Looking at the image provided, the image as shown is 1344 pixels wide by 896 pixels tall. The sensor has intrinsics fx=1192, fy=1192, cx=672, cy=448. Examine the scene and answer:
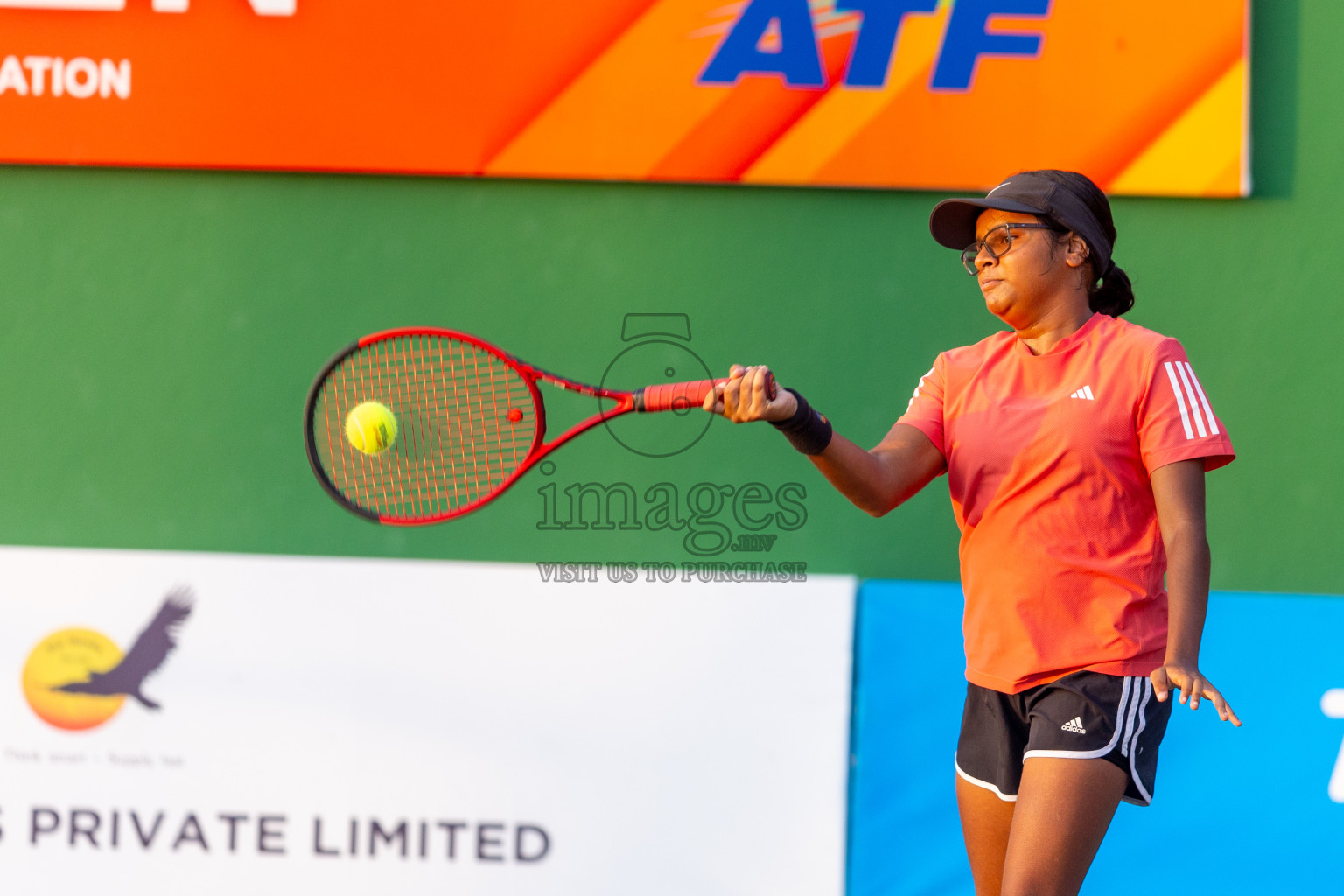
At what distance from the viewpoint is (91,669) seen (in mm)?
3328

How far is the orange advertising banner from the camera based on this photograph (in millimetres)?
3471

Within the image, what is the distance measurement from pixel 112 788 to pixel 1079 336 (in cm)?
284

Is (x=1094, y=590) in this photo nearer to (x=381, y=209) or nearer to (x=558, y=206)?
(x=558, y=206)

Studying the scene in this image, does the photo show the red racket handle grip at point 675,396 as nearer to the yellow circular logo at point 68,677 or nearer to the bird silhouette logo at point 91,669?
the bird silhouette logo at point 91,669

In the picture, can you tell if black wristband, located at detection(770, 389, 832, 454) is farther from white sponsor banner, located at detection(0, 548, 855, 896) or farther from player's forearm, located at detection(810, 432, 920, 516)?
white sponsor banner, located at detection(0, 548, 855, 896)

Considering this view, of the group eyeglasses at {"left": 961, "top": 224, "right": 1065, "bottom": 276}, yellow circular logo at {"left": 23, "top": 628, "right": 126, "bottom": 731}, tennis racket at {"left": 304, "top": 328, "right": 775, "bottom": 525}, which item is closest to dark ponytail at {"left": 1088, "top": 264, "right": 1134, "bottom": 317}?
eyeglasses at {"left": 961, "top": 224, "right": 1065, "bottom": 276}

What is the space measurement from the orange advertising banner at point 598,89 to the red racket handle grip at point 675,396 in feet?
5.02

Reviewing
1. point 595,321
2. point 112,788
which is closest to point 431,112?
point 595,321

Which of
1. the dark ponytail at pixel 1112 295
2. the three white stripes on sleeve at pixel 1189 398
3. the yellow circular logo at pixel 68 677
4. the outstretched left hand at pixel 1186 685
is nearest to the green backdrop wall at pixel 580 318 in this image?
the yellow circular logo at pixel 68 677

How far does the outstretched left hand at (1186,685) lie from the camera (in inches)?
69.4

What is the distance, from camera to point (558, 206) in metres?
3.60

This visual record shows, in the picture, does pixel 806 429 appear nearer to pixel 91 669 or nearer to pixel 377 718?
pixel 377 718

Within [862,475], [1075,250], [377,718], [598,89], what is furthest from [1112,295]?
[377,718]

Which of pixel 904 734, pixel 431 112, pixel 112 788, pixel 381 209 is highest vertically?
pixel 431 112
